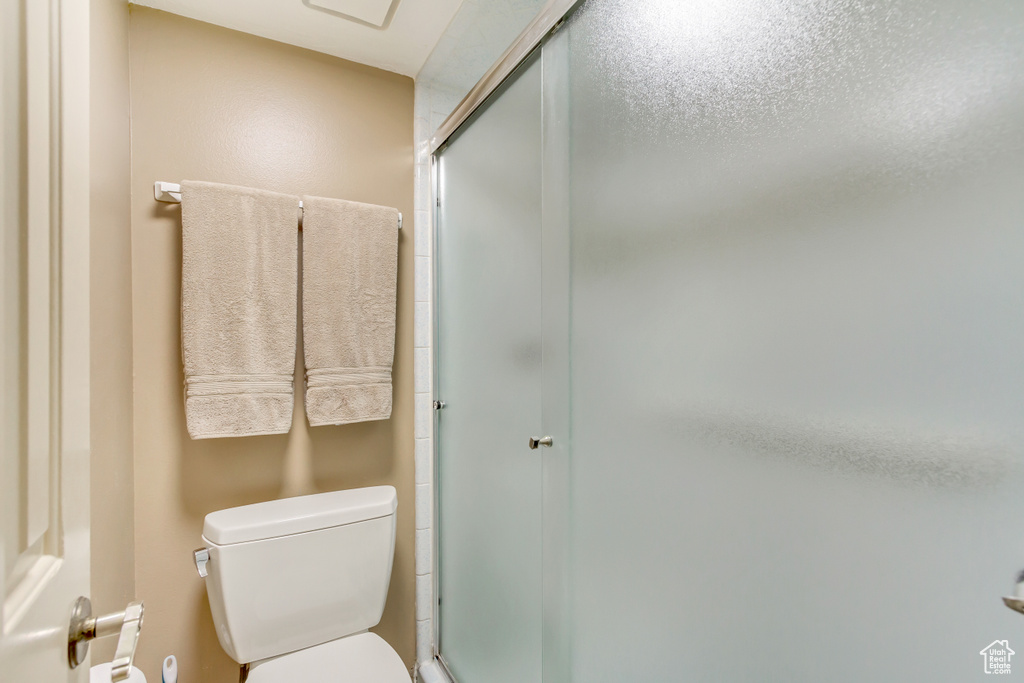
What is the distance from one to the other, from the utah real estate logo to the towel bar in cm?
165

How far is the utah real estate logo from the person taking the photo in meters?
0.35

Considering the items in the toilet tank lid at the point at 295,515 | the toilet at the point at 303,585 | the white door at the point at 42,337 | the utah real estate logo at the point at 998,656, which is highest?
the white door at the point at 42,337

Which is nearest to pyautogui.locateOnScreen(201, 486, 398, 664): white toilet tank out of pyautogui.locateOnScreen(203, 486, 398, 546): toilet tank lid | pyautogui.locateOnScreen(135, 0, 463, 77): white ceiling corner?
pyautogui.locateOnScreen(203, 486, 398, 546): toilet tank lid

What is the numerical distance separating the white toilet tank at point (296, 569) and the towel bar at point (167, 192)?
0.85m

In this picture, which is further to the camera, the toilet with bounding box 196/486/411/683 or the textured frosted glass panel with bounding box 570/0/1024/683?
the toilet with bounding box 196/486/411/683

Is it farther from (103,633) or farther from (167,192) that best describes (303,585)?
(167,192)

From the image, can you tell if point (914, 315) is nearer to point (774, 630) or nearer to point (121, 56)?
point (774, 630)

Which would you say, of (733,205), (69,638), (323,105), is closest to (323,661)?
(69,638)

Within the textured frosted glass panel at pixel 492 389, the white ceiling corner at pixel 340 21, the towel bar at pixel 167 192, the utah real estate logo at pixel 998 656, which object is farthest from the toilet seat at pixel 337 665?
the white ceiling corner at pixel 340 21

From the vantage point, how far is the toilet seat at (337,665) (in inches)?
43.3

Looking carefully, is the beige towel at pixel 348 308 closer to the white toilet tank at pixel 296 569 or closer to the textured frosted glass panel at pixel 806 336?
the white toilet tank at pixel 296 569

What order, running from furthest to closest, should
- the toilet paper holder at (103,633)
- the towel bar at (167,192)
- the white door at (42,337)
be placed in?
1. the towel bar at (167,192)
2. the toilet paper holder at (103,633)
3. the white door at (42,337)

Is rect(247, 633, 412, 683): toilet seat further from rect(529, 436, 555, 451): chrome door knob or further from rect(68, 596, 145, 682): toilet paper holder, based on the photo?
rect(68, 596, 145, 682): toilet paper holder

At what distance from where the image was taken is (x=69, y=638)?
41 centimetres
